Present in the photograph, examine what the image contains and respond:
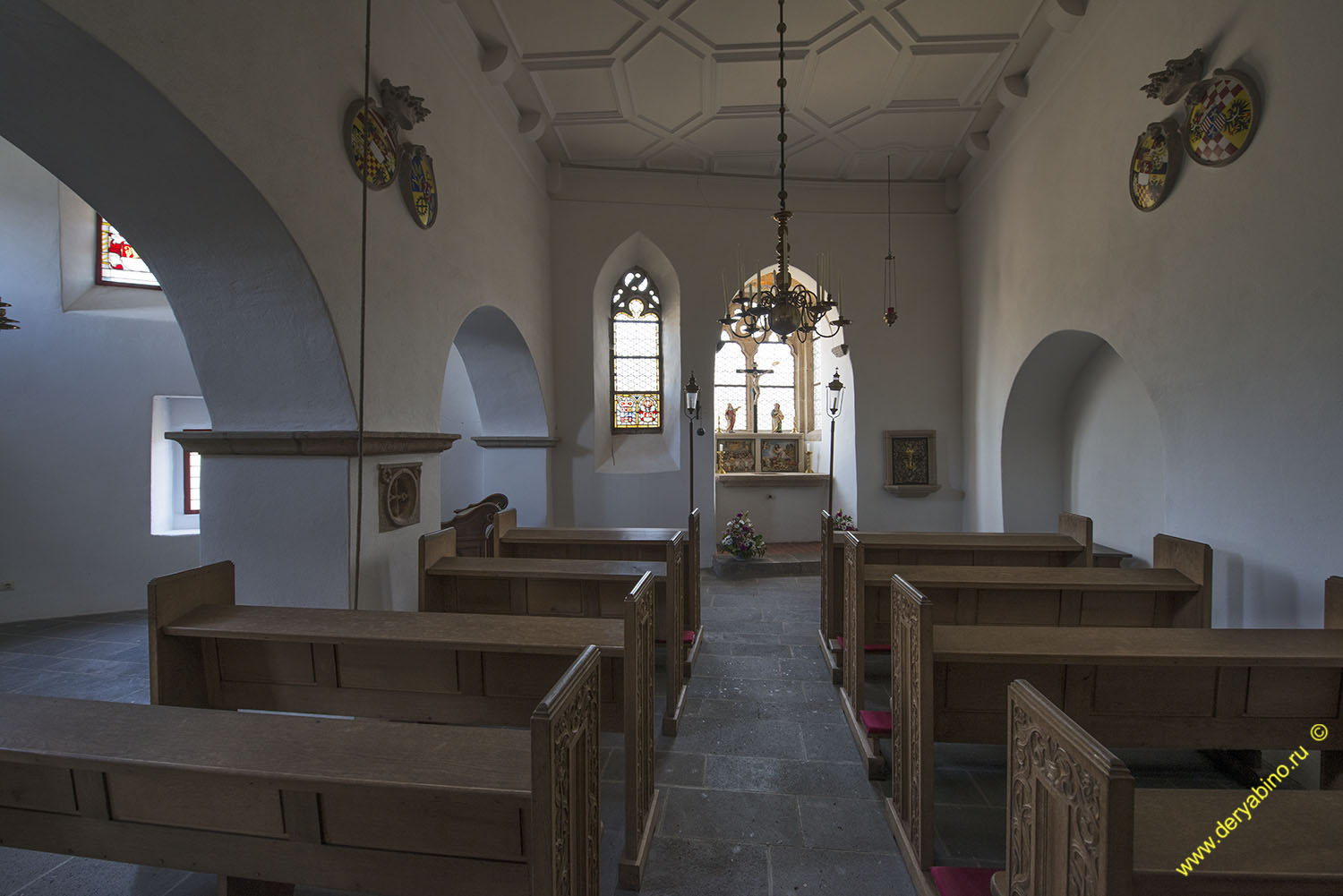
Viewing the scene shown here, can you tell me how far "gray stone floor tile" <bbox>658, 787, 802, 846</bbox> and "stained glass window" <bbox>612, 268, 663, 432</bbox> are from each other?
6176 mm

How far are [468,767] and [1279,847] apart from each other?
176 centimetres

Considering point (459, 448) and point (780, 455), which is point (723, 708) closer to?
point (459, 448)

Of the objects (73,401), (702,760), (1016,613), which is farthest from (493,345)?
(1016,613)

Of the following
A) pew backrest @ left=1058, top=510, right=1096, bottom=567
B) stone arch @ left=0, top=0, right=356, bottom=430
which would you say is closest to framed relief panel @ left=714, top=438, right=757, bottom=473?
pew backrest @ left=1058, top=510, right=1096, bottom=567

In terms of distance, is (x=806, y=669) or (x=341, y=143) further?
(x=806, y=669)

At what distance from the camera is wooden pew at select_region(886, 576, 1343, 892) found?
7.57 ft

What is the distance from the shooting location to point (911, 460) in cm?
838

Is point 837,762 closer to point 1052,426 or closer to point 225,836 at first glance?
point 225,836

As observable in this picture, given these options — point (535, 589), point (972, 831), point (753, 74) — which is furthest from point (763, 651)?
point (753, 74)

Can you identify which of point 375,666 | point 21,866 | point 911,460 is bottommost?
point 21,866

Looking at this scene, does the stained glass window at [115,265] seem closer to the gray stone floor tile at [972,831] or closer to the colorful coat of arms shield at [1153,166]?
the gray stone floor tile at [972,831]

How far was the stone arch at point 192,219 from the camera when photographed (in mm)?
2383

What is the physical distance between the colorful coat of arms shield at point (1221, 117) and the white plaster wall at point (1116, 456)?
1.96 metres

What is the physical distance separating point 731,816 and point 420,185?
4310 millimetres
